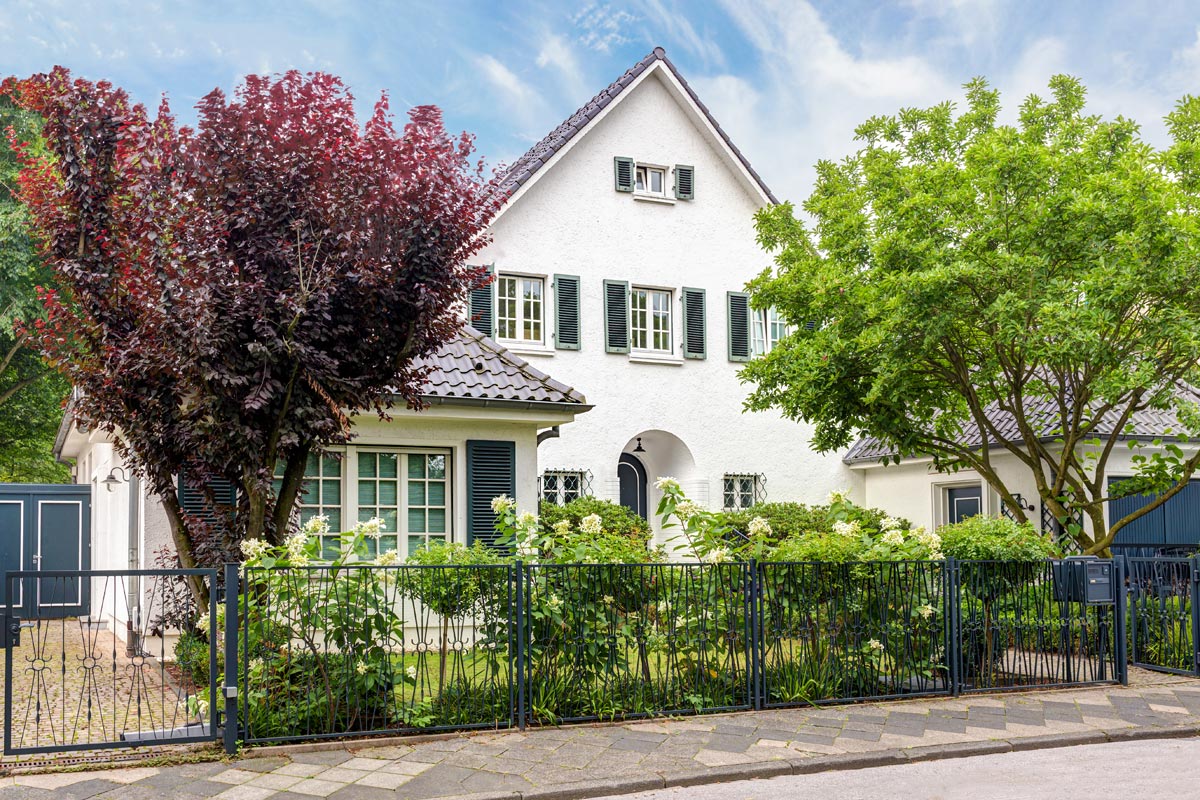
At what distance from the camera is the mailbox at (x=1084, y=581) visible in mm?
11312

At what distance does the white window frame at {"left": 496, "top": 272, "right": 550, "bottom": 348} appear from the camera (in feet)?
65.8

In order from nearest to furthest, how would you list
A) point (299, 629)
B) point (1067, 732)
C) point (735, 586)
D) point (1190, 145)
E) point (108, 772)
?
1. point (108, 772)
2. point (299, 629)
3. point (1067, 732)
4. point (735, 586)
5. point (1190, 145)

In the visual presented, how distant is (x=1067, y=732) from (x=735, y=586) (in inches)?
114

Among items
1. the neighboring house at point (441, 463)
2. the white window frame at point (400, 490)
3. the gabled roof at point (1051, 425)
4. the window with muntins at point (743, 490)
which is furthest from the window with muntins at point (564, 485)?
the white window frame at point (400, 490)

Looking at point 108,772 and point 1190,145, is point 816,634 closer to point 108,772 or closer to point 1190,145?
point 108,772

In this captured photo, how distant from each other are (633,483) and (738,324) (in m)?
3.74

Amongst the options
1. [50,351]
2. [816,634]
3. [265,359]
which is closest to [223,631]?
[265,359]

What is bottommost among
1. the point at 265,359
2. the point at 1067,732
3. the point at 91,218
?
the point at 1067,732

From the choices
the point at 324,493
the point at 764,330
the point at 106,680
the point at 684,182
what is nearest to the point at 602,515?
the point at 324,493

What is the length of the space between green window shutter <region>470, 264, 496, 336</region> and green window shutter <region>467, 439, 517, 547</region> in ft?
20.7

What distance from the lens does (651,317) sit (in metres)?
21.4

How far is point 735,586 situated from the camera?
32.5 ft

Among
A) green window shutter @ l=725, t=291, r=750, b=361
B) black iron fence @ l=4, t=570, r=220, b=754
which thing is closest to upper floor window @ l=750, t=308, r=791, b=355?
green window shutter @ l=725, t=291, r=750, b=361

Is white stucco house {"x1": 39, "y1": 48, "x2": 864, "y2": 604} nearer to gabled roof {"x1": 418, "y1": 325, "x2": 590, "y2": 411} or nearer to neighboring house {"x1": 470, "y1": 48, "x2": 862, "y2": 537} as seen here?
neighboring house {"x1": 470, "y1": 48, "x2": 862, "y2": 537}
